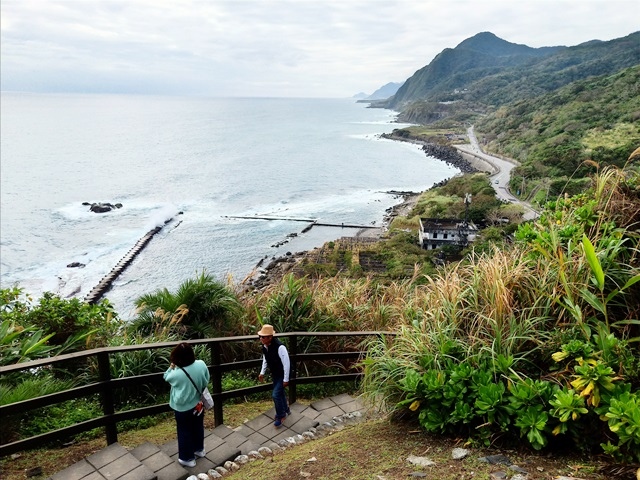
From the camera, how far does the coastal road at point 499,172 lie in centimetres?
4797

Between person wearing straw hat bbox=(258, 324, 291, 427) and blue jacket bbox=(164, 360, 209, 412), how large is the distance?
0.93 metres

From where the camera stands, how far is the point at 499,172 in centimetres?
7081

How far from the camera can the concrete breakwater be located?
101ft

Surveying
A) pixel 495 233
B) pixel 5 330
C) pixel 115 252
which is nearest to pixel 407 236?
pixel 495 233

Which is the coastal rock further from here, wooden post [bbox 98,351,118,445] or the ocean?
wooden post [bbox 98,351,118,445]

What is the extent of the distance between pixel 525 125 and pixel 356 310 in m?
104

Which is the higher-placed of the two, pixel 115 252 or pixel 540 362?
pixel 540 362

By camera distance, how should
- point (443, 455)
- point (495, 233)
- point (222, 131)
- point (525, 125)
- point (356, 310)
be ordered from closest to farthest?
point (443, 455)
point (356, 310)
point (495, 233)
point (525, 125)
point (222, 131)

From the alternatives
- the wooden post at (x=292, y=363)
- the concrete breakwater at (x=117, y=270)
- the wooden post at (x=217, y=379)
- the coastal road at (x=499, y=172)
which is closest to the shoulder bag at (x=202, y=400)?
Result: the wooden post at (x=217, y=379)

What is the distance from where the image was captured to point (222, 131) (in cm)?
14788

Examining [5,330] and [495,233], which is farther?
[495,233]

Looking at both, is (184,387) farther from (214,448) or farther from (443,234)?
(443,234)

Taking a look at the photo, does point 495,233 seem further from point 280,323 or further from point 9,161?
point 9,161

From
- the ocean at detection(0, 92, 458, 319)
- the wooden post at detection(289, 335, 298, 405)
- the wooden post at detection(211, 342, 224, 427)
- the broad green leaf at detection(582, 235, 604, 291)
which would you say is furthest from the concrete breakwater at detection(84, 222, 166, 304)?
the broad green leaf at detection(582, 235, 604, 291)
